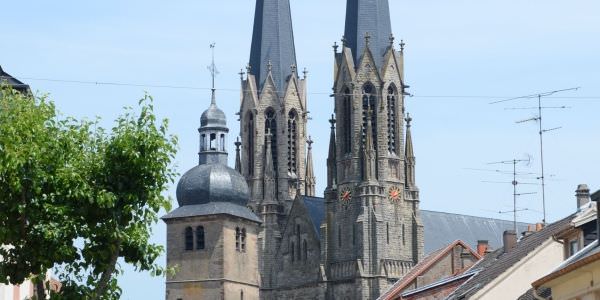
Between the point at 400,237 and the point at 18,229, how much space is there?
80729 mm

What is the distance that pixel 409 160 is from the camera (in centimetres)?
11769

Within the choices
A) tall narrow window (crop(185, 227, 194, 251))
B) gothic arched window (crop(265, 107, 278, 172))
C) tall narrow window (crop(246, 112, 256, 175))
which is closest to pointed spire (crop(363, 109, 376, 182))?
tall narrow window (crop(185, 227, 194, 251))

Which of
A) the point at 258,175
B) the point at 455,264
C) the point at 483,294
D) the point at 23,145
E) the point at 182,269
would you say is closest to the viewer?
the point at 23,145

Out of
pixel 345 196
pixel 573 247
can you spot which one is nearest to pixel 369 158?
pixel 345 196

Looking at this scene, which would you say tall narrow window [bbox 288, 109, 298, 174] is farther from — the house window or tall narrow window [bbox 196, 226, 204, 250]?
the house window

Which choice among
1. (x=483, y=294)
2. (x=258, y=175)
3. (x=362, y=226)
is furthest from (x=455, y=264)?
(x=258, y=175)

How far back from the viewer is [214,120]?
116m

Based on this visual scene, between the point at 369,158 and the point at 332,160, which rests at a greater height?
the point at 332,160

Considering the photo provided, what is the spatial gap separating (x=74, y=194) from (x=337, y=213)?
8072 centimetres

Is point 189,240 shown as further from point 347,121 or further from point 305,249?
point 347,121

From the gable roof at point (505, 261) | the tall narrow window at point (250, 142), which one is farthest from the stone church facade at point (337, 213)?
the gable roof at point (505, 261)

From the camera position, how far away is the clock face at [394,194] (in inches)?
4547

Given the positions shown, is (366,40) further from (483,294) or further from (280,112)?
(483,294)

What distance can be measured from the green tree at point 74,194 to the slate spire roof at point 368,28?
79.0m
